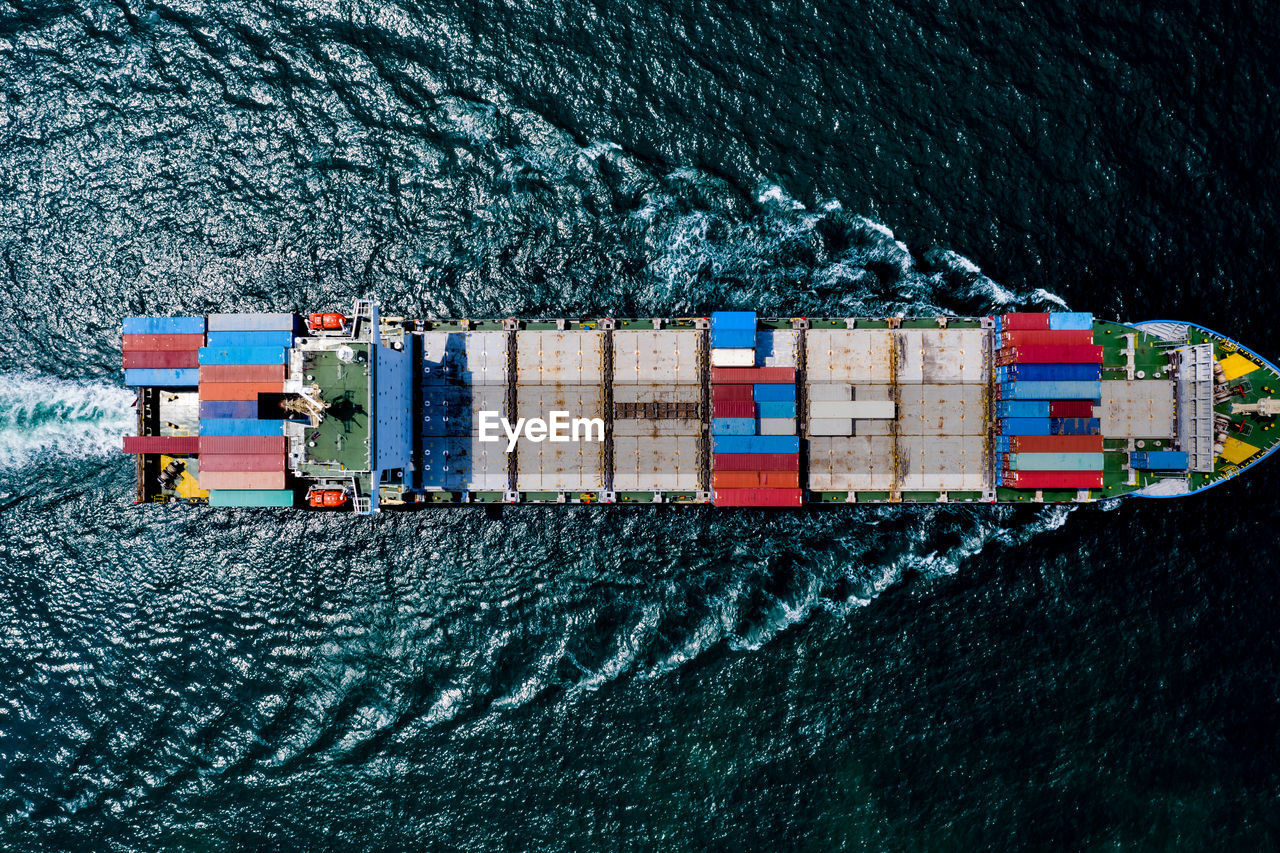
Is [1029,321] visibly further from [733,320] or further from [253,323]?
[253,323]

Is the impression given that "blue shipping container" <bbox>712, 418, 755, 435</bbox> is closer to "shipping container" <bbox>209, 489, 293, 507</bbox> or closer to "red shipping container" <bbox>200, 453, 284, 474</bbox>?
"shipping container" <bbox>209, 489, 293, 507</bbox>

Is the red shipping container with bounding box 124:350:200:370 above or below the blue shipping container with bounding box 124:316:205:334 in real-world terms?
below

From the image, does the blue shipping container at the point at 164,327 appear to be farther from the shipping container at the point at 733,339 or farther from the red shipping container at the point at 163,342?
the shipping container at the point at 733,339

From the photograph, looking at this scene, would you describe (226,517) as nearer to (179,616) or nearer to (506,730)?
(179,616)

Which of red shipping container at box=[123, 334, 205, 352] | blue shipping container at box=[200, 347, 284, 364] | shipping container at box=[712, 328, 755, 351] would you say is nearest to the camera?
blue shipping container at box=[200, 347, 284, 364]

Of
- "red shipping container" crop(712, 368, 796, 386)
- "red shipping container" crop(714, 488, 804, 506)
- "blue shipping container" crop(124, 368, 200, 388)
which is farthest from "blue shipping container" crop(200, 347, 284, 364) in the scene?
"red shipping container" crop(714, 488, 804, 506)

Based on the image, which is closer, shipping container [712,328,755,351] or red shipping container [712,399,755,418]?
red shipping container [712,399,755,418]

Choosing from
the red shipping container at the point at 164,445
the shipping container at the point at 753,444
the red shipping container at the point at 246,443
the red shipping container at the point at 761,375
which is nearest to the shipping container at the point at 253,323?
the red shipping container at the point at 246,443

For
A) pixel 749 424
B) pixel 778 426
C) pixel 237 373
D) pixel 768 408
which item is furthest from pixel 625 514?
pixel 237 373
